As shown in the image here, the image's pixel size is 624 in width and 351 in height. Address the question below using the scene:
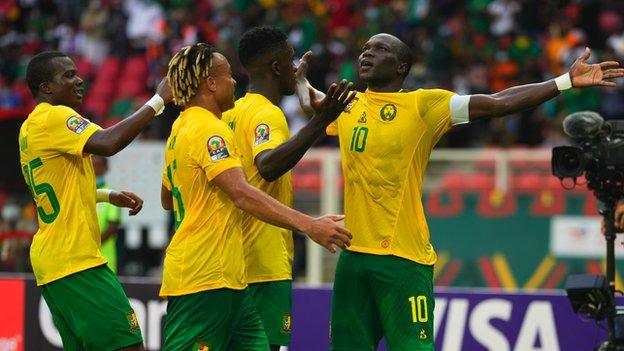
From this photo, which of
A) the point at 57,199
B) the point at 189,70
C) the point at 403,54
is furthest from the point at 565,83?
the point at 57,199

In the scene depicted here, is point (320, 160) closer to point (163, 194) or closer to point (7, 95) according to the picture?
point (163, 194)

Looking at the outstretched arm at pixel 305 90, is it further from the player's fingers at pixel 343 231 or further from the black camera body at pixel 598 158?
the player's fingers at pixel 343 231

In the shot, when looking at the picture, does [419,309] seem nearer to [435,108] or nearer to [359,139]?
[359,139]

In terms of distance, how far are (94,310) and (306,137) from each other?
164cm

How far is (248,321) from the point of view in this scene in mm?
6891

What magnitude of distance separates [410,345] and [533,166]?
715 cm

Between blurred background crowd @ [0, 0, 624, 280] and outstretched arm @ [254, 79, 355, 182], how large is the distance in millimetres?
8339

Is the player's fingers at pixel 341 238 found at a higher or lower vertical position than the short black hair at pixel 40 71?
lower

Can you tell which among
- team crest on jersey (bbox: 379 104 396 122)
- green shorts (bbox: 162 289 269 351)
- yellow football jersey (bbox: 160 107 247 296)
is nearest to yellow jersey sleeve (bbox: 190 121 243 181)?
yellow football jersey (bbox: 160 107 247 296)

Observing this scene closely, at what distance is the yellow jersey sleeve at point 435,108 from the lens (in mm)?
7469

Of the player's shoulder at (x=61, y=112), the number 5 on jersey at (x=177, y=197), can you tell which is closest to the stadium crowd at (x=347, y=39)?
the player's shoulder at (x=61, y=112)

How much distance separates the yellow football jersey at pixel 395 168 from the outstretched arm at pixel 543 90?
0.25 meters

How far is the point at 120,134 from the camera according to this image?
709 centimetres

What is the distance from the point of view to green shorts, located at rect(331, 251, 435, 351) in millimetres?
7461
